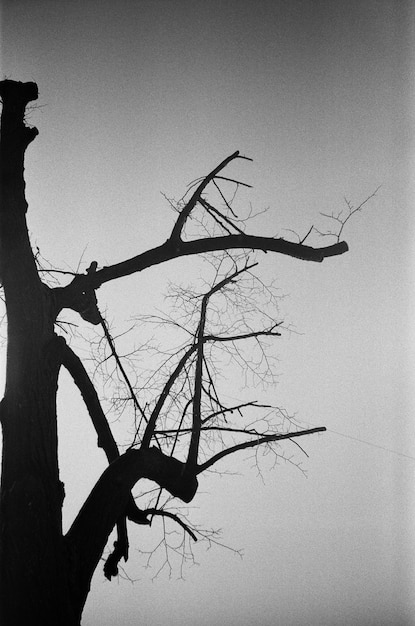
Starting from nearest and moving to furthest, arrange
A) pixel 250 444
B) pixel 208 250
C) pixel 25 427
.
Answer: pixel 25 427 < pixel 250 444 < pixel 208 250

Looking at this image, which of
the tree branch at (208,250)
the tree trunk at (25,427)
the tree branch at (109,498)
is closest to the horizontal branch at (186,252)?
the tree branch at (208,250)

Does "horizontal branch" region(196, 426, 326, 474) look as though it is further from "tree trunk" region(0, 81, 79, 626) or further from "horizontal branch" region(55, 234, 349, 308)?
"horizontal branch" region(55, 234, 349, 308)

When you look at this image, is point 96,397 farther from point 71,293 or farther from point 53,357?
point 71,293

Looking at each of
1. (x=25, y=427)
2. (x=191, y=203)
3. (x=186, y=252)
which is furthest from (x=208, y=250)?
(x=25, y=427)

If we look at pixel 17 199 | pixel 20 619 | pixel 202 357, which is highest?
pixel 17 199

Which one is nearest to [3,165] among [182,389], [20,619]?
[182,389]

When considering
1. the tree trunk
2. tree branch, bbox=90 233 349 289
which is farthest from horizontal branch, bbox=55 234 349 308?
the tree trunk

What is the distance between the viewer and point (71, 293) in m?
3.66

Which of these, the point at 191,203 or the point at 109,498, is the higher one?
the point at 191,203

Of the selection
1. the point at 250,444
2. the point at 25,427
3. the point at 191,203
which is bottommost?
the point at 25,427

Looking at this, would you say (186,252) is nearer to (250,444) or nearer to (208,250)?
(208,250)

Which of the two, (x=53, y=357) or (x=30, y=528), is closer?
(x=30, y=528)

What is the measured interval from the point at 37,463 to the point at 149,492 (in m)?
0.98

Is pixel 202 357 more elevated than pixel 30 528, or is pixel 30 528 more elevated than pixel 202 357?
pixel 202 357
